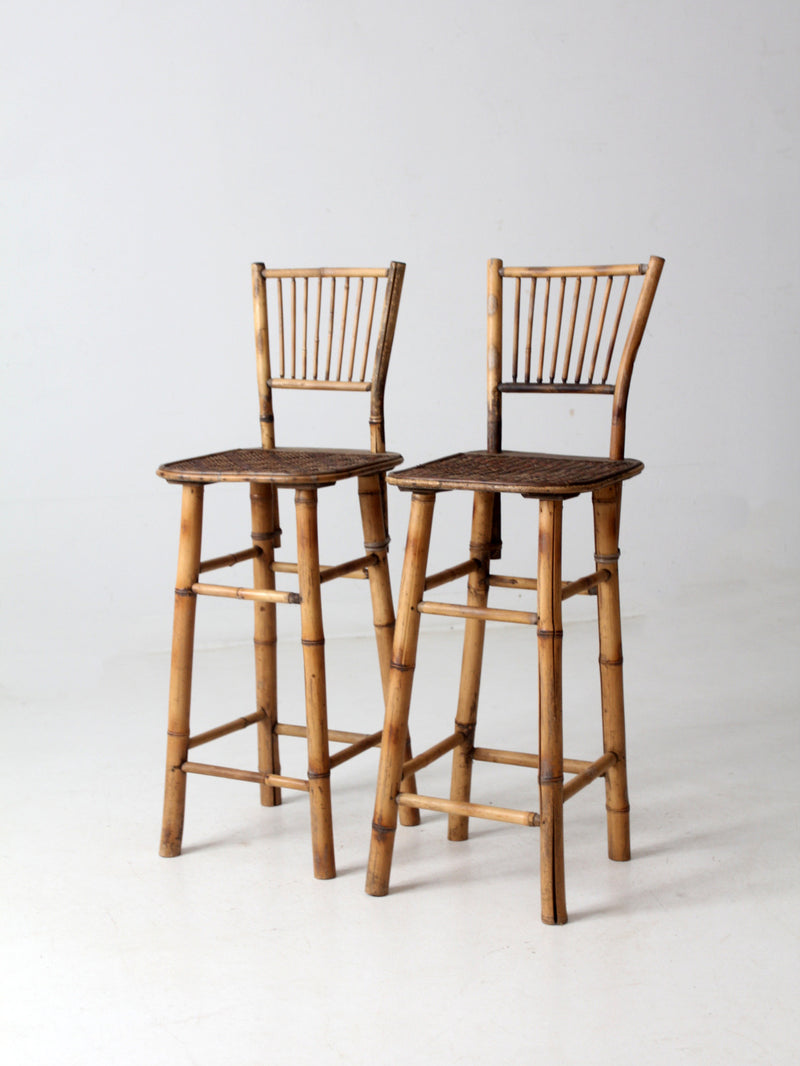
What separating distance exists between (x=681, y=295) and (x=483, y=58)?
1055mm

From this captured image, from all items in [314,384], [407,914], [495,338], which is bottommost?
A: [407,914]

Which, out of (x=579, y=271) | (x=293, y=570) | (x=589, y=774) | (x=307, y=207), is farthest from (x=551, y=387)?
(x=307, y=207)

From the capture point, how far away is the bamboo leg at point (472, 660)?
260cm

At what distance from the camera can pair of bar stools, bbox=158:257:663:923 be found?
230cm

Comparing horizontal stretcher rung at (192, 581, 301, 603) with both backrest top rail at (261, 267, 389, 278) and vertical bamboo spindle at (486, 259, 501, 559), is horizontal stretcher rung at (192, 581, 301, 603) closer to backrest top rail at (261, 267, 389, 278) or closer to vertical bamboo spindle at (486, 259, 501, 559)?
vertical bamboo spindle at (486, 259, 501, 559)

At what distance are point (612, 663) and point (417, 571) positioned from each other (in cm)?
47

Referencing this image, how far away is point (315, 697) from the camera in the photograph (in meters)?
2.51

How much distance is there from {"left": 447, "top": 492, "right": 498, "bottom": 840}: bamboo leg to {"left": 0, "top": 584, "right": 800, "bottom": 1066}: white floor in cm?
12

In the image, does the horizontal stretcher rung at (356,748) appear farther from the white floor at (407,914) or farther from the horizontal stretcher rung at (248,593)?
the horizontal stretcher rung at (248,593)

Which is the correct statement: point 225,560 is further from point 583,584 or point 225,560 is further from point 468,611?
point 583,584

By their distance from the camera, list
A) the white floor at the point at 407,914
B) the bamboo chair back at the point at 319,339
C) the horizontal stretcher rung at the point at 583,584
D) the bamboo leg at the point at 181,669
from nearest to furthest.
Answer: the white floor at the point at 407,914
the horizontal stretcher rung at the point at 583,584
the bamboo leg at the point at 181,669
the bamboo chair back at the point at 319,339

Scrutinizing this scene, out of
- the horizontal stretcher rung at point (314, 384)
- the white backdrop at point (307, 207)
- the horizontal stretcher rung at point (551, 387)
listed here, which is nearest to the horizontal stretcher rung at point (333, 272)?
the horizontal stretcher rung at point (314, 384)

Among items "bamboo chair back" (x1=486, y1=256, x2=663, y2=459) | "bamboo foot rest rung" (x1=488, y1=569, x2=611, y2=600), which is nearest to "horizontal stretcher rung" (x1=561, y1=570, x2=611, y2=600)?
"bamboo foot rest rung" (x1=488, y1=569, x2=611, y2=600)

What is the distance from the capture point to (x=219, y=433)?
4383mm
